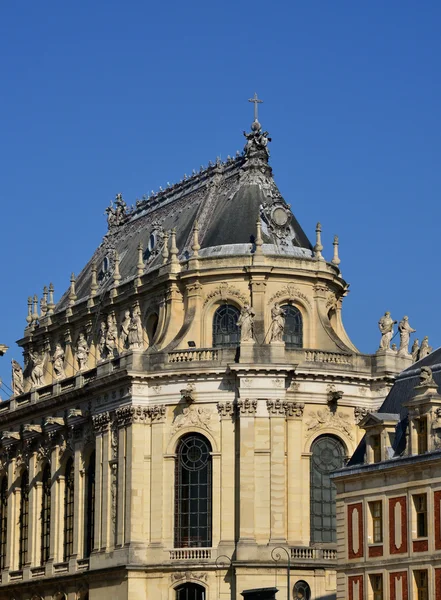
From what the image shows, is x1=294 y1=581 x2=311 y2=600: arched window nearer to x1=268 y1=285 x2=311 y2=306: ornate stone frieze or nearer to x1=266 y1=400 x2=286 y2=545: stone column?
x1=266 y1=400 x2=286 y2=545: stone column

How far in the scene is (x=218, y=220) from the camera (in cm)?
9575

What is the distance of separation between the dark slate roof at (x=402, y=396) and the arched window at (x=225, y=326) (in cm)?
1908

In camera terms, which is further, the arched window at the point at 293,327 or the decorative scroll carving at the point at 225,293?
the arched window at the point at 293,327

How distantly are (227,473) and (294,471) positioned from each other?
3.17 metres

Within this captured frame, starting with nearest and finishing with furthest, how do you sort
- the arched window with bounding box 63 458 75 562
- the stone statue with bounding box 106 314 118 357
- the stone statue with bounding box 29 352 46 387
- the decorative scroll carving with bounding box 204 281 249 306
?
the decorative scroll carving with bounding box 204 281 249 306, the stone statue with bounding box 106 314 118 357, the arched window with bounding box 63 458 75 562, the stone statue with bounding box 29 352 46 387

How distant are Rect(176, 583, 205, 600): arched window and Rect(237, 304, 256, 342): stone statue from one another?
11.8 metres

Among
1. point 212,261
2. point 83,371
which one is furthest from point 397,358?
point 83,371

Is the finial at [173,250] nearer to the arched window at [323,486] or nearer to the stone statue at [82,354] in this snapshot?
the stone statue at [82,354]

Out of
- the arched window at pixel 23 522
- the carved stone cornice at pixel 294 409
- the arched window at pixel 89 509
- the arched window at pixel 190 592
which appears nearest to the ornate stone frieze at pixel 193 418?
the carved stone cornice at pixel 294 409

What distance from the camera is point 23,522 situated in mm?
102750

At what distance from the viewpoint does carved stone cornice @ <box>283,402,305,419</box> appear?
290 feet

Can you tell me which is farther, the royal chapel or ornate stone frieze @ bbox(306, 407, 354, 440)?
ornate stone frieze @ bbox(306, 407, 354, 440)

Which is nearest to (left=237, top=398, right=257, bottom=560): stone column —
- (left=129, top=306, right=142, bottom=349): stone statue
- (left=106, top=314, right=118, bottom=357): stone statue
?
(left=129, top=306, right=142, bottom=349): stone statue

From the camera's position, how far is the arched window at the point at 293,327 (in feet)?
304
